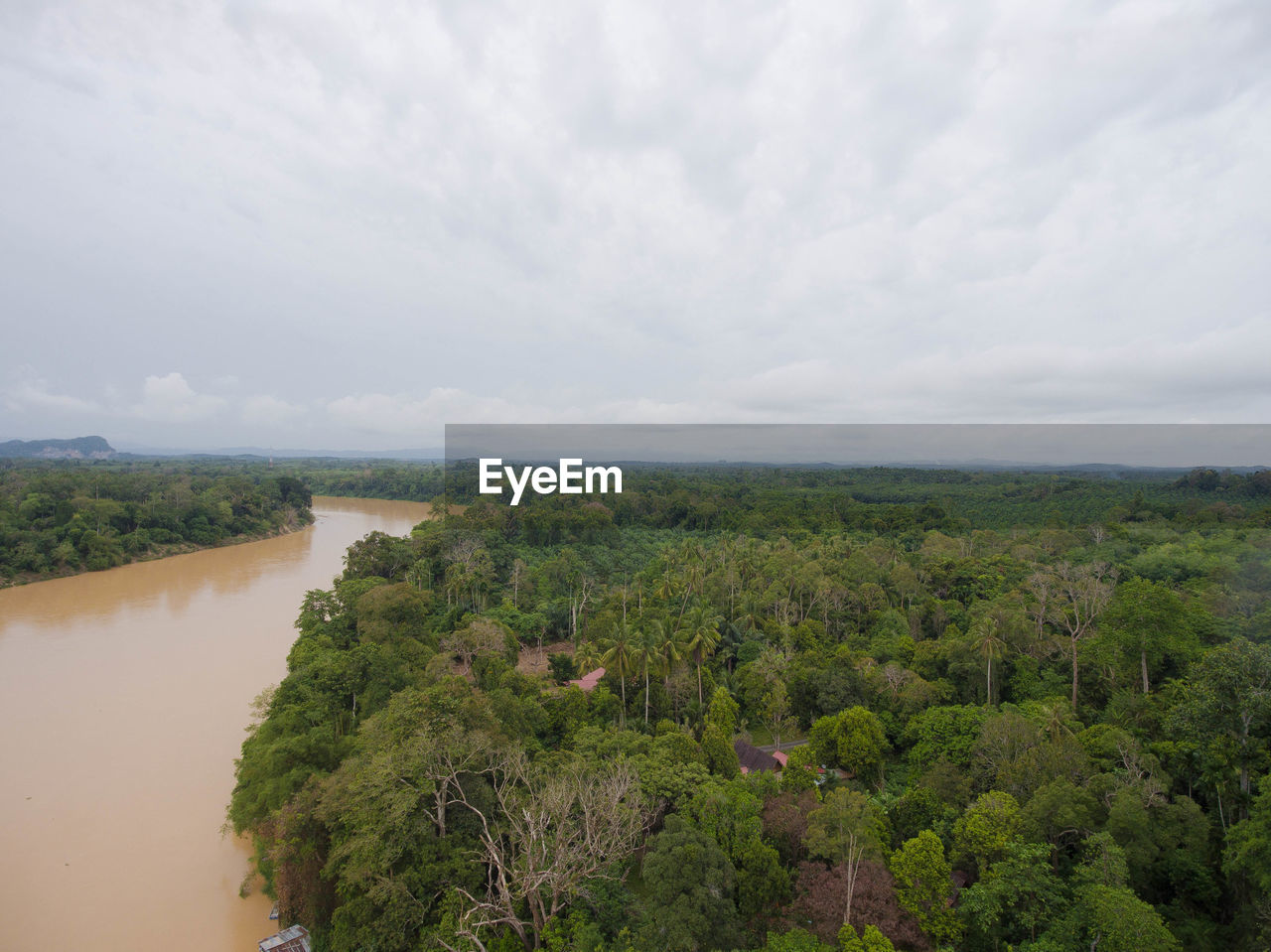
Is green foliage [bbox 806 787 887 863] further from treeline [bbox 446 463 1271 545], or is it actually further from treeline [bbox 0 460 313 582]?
treeline [bbox 0 460 313 582]

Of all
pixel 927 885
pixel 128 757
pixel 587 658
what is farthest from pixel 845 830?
pixel 128 757

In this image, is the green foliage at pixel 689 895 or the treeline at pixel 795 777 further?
the treeline at pixel 795 777

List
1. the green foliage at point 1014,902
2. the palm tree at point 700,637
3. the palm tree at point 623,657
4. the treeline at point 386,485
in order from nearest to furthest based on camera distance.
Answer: the green foliage at point 1014,902 → the palm tree at point 623,657 → the palm tree at point 700,637 → the treeline at point 386,485

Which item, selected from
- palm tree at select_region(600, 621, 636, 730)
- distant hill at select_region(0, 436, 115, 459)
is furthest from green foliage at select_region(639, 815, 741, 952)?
distant hill at select_region(0, 436, 115, 459)

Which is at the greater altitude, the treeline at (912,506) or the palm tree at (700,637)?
the treeline at (912,506)

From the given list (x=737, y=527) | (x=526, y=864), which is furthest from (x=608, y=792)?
(x=737, y=527)

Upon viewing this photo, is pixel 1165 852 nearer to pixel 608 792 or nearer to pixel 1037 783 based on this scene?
pixel 1037 783

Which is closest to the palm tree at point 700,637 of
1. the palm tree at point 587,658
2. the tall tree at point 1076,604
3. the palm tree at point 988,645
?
the palm tree at point 587,658

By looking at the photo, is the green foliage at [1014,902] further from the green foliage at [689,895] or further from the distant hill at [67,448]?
the distant hill at [67,448]
